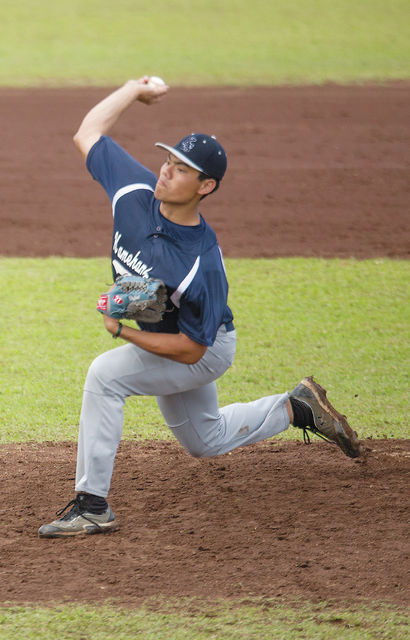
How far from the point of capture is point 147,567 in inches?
134

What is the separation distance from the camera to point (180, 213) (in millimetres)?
3613

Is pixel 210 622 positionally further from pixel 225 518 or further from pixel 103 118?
pixel 103 118

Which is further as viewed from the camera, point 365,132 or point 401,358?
point 365,132

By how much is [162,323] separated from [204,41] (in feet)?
55.9

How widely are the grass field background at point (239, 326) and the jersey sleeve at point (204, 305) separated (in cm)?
114

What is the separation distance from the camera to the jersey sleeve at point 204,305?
345 cm

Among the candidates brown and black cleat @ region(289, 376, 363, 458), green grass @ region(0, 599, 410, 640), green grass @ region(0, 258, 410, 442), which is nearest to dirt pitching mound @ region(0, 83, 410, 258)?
green grass @ region(0, 258, 410, 442)

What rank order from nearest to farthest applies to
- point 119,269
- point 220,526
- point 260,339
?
point 119,269, point 220,526, point 260,339

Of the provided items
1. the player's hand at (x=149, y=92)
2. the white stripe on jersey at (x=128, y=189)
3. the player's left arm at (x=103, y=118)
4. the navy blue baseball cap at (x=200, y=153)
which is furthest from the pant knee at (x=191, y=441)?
the player's hand at (x=149, y=92)

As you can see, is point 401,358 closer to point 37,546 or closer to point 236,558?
point 236,558

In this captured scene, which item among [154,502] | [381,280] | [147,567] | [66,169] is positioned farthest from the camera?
[66,169]

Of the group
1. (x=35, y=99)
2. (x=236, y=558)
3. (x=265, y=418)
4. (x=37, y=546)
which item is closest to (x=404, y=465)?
(x=265, y=418)

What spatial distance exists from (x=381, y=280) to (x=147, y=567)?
5.15m

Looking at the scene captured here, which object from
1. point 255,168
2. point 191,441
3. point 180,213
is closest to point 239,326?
point 191,441
